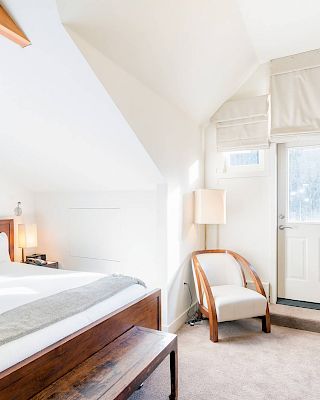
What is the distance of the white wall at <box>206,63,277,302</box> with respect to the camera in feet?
11.3

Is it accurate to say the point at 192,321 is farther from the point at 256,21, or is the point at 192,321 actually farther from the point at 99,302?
the point at 256,21

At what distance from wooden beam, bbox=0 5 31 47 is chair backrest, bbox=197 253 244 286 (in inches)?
102

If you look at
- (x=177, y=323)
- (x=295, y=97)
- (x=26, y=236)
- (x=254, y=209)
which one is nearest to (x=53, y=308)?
(x=177, y=323)

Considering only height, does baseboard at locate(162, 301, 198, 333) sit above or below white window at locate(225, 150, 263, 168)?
below

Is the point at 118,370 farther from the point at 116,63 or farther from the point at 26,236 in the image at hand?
the point at 26,236

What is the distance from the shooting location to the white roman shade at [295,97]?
3150 mm

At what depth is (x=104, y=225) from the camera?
348cm

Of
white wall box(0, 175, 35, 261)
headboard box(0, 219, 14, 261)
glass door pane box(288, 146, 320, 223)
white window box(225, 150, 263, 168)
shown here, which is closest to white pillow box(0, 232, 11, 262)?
headboard box(0, 219, 14, 261)

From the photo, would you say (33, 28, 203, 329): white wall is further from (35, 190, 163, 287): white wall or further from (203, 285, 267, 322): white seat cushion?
(203, 285, 267, 322): white seat cushion

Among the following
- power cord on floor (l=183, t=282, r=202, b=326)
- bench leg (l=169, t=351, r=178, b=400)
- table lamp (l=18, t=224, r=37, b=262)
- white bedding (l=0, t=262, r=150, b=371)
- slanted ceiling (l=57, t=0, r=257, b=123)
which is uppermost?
slanted ceiling (l=57, t=0, r=257, b=123)

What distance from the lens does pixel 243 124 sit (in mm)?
3545

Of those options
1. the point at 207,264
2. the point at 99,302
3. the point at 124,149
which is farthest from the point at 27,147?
the point at 207,264

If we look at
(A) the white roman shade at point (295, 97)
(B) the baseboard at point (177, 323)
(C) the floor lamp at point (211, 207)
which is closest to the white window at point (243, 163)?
(A) the white roman shade at point (295, 97)

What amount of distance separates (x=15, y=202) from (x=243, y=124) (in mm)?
3079
